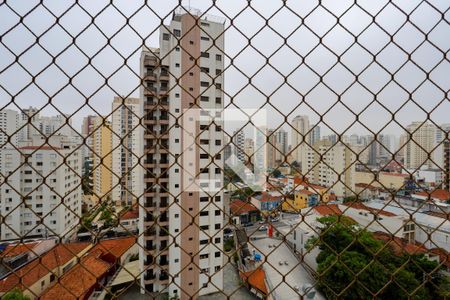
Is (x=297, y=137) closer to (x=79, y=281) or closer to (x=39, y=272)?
(x=79, y=281)

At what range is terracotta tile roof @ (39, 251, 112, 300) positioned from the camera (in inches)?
41.3

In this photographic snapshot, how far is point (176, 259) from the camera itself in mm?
9297

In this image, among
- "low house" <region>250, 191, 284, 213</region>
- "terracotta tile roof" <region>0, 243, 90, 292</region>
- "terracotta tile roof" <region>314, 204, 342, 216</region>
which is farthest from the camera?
"terracotta tile roof" <region>314, 204, 342, 216</region>

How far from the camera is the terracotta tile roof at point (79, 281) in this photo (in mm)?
1048

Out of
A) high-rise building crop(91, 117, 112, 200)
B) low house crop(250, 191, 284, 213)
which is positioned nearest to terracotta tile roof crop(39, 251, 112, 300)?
high-rise building crop(91, 117, 112, 200)

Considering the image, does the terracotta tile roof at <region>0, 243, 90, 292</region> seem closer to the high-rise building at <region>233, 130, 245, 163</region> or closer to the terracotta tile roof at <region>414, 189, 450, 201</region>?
the high-rise building at <region>233, 130, 245, 163</region>

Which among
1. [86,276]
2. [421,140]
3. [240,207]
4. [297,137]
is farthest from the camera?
[86,276]

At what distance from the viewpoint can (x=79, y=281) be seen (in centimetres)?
545

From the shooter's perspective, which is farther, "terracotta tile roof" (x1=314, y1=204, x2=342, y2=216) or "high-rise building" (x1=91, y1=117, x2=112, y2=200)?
"terracotta tile roof" (x1=314, y1=204, x2=342, y2=216)

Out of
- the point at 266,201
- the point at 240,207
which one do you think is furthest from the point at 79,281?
the point at 240,207

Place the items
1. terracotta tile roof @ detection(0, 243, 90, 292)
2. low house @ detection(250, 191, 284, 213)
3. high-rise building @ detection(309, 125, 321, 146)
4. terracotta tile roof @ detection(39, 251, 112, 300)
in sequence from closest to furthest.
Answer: terracotta tile roof @ detection(0, 243, 90, 292) < terracotta tile roof @ detection(39, 251, 112, 300) < high-rise building @ detection(309, 125, 321, 146) < low house @ detection(250, 191, 284, 213)

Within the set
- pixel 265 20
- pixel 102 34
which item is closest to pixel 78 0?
pixel 102 34

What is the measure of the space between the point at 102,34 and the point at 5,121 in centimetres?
82

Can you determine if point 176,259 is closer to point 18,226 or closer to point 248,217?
point 248,217
